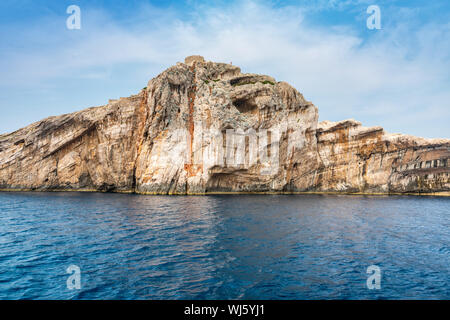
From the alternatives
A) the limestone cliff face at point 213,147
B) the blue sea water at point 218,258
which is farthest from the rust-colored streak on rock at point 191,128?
the blue sea water at point 218,258

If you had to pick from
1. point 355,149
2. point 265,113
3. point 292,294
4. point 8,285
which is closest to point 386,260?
point 292,294

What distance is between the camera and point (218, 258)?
611 inches

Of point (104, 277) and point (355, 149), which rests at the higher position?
point (355, 149)

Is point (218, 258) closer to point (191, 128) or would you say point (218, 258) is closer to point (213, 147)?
point (213, 147)

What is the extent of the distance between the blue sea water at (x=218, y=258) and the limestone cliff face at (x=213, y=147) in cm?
3571

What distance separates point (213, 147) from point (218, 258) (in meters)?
46.4

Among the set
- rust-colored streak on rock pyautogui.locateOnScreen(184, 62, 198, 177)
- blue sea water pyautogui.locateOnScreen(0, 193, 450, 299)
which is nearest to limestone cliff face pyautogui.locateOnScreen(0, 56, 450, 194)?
rust-colored streak on rock pyautogui.locateOnScreen(184, 62, 198, 177)

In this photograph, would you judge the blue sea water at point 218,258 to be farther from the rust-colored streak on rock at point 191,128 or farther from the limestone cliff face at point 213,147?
the limestone cliff face at point 213,147

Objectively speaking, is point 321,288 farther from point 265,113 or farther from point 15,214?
point 265,113

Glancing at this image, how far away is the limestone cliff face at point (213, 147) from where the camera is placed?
61.2m

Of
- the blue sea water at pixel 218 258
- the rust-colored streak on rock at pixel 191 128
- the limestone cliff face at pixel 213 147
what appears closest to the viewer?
the blue sea water at pixel 218 258

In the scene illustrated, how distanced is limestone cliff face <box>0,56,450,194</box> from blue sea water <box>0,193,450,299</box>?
117 feet
